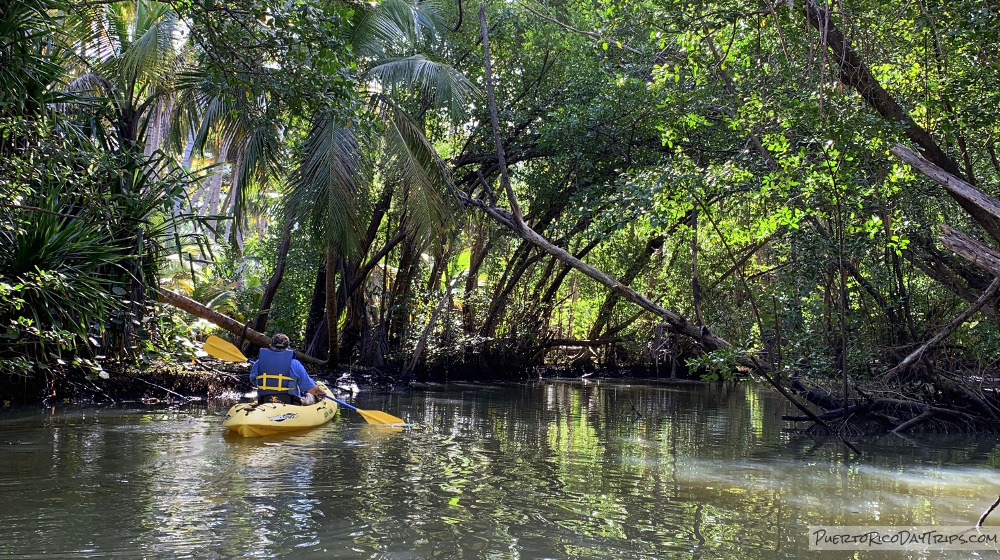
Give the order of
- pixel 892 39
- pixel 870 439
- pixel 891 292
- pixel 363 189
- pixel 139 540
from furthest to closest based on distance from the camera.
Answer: pixel 363 189, pixel 891 292, pixel 870 439, pixel 892 39, pixel 139 540

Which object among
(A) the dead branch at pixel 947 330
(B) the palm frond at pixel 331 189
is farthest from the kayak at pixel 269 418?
(A) the dead branch at pixel 947 330

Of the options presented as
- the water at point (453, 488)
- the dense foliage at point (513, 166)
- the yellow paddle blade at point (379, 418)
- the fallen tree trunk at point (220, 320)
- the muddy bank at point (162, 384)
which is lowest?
the water at point (453, 488)

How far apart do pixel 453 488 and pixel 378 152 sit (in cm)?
844

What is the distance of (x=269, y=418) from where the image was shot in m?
8.52

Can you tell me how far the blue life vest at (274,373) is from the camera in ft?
29.5

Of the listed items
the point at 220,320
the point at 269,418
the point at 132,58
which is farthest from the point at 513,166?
the point at 269,418

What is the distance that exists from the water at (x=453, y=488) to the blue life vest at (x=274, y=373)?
0.64 meters

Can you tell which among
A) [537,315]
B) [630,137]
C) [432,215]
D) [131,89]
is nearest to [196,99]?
[131,89]

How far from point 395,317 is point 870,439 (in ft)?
31.4

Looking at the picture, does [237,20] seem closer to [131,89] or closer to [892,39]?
[131,89]

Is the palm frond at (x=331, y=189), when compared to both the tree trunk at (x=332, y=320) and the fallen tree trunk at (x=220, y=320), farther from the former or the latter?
the fallen tree trunk at (x=220, y=320)

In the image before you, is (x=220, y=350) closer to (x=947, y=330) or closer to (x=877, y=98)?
(x=877, y=98)

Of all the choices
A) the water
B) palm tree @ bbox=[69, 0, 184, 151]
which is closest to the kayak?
the water

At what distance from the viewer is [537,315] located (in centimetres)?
1866
